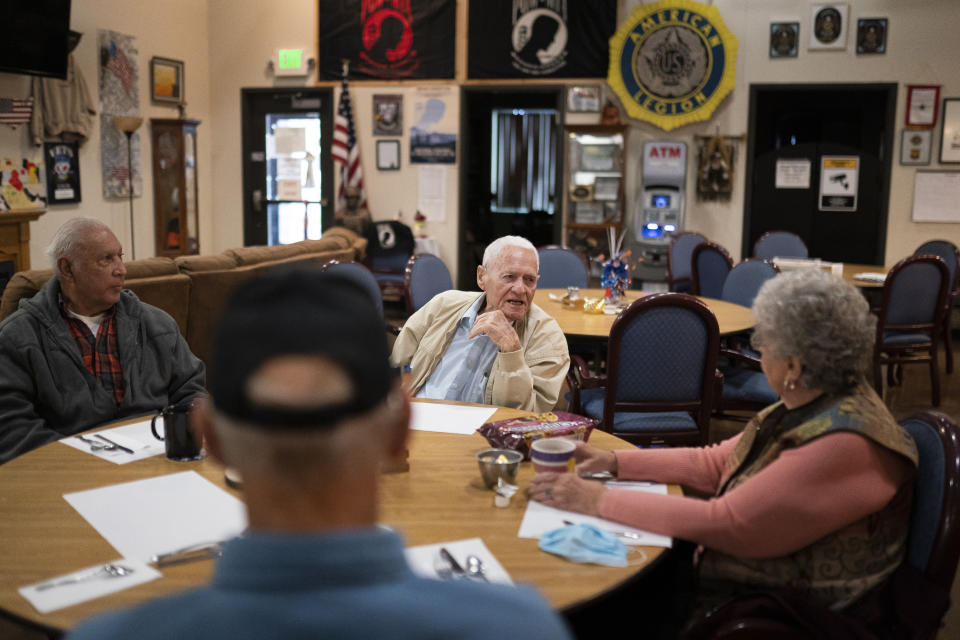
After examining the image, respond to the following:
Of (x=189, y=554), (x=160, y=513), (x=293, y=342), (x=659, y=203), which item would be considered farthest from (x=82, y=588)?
(x=659, y=203)

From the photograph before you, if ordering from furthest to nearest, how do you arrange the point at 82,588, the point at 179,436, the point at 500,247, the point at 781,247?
1. the point at 781,247
2. the point at 500,247
3. the point at 179,436
4. the point at 82,588

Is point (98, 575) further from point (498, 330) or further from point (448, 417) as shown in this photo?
point (498, 330)

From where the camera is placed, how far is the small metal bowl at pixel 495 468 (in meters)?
1.87

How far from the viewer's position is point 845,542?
5.35ft

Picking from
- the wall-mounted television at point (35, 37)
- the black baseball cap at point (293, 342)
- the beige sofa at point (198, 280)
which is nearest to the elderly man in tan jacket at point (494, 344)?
the beige sofa at point (198, 280)

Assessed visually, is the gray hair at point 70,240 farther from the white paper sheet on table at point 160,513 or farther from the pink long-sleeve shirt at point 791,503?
the pink long-sleeve shirt at point 791,503

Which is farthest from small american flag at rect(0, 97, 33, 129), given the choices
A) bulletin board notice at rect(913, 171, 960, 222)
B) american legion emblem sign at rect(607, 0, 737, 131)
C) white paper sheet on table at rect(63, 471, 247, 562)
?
bulletin board notice at rect(913, 171, 960, 222)

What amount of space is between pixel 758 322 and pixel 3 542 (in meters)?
1.53

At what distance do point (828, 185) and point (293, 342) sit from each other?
8482 mm

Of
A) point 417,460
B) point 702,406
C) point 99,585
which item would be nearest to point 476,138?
point 702,406

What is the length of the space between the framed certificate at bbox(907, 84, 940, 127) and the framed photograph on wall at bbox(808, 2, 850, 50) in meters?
0.76

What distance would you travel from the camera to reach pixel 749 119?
8.24 m

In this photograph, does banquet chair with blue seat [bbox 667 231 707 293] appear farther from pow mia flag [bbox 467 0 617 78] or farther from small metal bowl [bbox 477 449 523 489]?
small metal bowl [bbox 477 449 523 489]

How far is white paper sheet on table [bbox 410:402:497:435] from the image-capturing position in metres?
2.36
